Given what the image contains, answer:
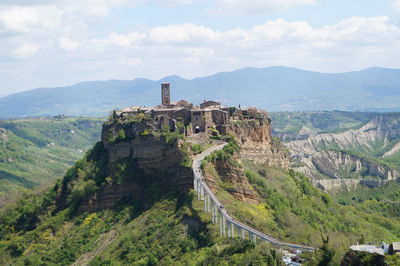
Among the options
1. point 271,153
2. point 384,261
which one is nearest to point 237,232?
point 384,261

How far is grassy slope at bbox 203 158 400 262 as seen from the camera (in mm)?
59219

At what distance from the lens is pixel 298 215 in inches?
2707

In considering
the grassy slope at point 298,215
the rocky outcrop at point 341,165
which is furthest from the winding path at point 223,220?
the rocky outcrop at point 341,165

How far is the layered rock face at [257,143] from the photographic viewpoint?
81.2 metres

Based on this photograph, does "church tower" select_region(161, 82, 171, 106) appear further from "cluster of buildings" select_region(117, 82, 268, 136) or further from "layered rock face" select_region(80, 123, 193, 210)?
"layered rock face" select_region(80, 123, 193, 210)

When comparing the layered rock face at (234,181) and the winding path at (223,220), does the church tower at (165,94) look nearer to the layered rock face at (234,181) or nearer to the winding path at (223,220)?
the layered rock face at (234,181)

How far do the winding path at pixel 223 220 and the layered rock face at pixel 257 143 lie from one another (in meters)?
16.2

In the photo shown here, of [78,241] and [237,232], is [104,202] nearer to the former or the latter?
[78,241]

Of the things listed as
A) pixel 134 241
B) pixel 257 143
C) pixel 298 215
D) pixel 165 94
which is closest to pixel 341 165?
pixel 257 143

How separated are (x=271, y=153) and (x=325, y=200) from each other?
402 inches

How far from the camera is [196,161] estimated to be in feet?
222

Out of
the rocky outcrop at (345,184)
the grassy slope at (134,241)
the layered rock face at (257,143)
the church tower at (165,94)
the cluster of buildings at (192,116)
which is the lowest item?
the rocky outcrop at (345,184)

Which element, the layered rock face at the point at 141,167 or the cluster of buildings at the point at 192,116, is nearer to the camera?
the layered rock face at the point at 141,167

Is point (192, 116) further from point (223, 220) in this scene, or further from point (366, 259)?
point (366, 259)
